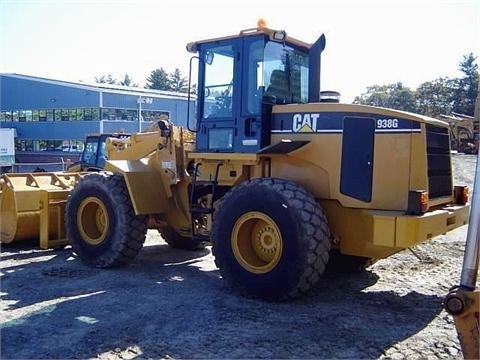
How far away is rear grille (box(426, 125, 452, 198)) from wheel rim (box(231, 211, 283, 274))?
67.8 inches

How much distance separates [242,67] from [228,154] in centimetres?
105

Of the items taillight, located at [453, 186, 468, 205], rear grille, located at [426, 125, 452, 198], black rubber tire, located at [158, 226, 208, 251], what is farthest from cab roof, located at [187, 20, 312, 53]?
black rubber tire, located at [158, 226, 208, 251]

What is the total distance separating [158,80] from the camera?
93.4 m

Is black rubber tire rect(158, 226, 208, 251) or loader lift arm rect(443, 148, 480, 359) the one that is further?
black rubber tire rect(158, 226, 208, 251)

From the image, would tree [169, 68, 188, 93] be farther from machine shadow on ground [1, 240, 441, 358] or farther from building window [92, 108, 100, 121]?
machine shadow on ground [1, 240, 441, 358]

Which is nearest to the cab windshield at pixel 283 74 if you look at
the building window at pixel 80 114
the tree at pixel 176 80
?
the building window at pixel 80 114

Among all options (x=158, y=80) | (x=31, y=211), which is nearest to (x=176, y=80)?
(x=158, y=80)

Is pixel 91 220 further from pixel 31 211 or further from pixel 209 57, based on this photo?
pixel 209 57

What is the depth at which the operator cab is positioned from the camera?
6281 millimetres

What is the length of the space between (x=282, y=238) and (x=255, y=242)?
59 cm

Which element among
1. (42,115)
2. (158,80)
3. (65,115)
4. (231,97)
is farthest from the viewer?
(158,80)

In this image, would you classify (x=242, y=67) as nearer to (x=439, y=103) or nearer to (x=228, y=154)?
(x=228, y=154)

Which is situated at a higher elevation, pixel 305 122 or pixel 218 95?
pixel 218 95

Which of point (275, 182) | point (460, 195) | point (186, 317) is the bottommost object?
point (186, 317)
